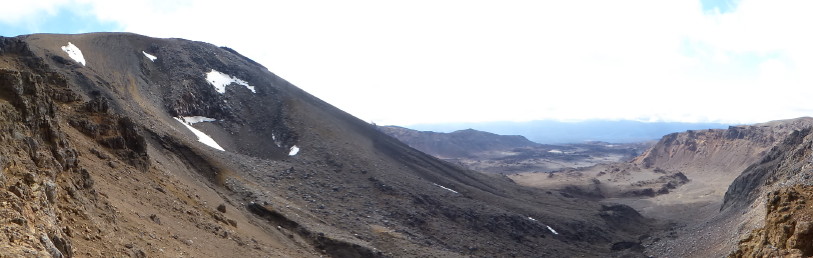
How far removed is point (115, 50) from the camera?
5516cm

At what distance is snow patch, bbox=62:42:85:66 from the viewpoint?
47.2 meters

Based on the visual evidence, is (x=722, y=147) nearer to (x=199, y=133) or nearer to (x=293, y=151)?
(x=293, y=151)

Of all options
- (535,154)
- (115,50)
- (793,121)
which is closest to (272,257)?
(115,50)

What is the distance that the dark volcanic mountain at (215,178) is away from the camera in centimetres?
1537

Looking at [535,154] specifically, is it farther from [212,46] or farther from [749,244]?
[749,244]

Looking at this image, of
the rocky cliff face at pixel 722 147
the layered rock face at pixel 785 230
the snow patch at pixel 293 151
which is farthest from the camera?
the rocky cliff face at pixel 722 147

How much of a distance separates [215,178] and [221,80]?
29.8 m

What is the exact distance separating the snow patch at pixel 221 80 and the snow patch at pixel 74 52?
13704 millimetres

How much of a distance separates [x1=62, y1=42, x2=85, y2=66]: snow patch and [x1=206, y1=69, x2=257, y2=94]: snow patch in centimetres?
1370

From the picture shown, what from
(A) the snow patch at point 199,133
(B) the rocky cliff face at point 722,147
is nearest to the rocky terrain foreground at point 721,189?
(B) the rocky cliff face at point 722,147

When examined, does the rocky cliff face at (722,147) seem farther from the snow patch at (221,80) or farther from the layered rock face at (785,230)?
the layered rock face at (785,230)

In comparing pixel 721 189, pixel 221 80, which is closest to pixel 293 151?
pixel 221 80

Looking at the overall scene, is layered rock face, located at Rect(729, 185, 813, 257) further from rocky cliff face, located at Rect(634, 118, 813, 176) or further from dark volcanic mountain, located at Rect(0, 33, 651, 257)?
rocky cliff face, located at Rect(634, 118, 813, 176)

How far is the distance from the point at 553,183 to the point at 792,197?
277 ft
